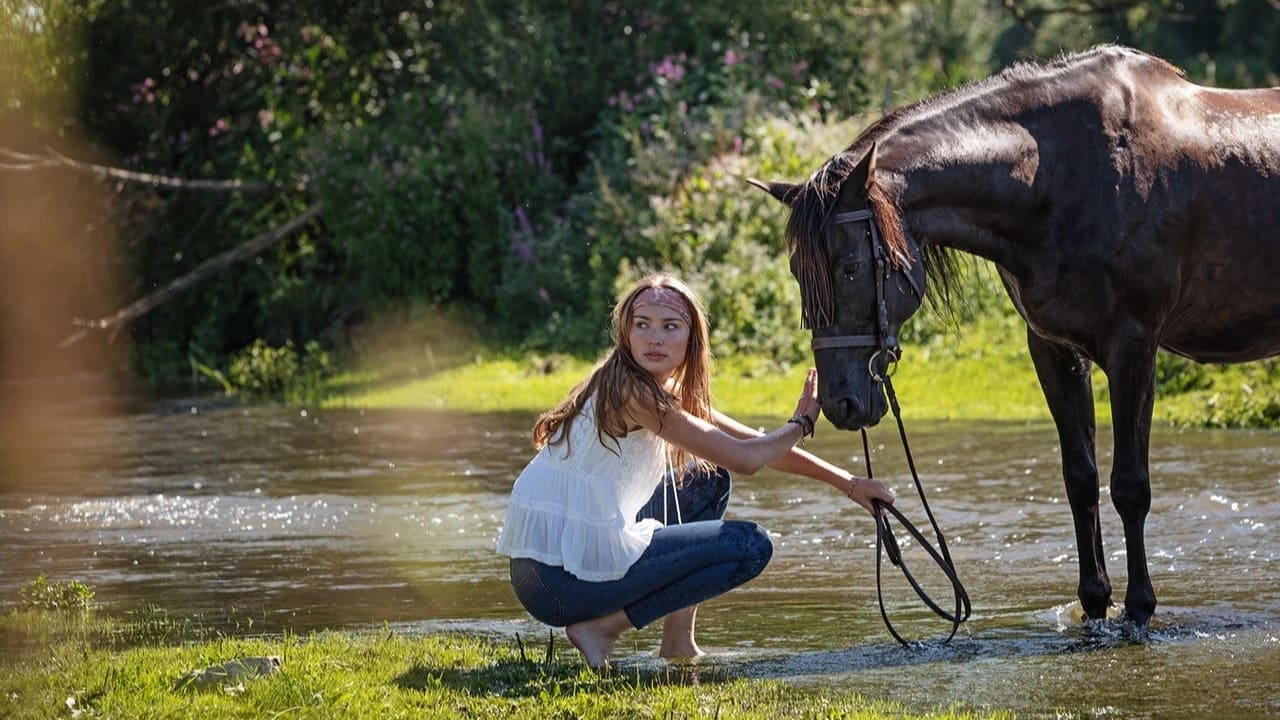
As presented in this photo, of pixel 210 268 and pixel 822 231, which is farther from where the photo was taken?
pixel 210 268

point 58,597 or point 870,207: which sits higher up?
point 870,207

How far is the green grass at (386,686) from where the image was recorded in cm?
468

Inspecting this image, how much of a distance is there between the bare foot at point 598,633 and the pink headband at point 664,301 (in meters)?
0.96

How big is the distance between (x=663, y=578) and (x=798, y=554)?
222cm

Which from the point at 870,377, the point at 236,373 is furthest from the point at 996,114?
the point at 236,373

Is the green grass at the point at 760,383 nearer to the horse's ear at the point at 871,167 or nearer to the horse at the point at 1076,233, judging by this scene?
the horse at the point at 1076,233

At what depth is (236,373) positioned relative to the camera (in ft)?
51.9

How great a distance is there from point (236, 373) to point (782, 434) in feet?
37.0

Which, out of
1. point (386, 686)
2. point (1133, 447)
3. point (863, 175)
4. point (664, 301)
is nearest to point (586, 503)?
point (664, 301)

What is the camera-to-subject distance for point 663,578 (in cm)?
535

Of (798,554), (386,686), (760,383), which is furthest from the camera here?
(760,383)

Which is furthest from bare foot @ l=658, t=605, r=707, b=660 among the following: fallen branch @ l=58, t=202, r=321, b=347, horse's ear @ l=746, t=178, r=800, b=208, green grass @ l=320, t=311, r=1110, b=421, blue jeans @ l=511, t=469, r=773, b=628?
fallen branch @ l=58, t=202, r=321, b=347

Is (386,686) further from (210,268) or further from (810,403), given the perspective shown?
(210,268)

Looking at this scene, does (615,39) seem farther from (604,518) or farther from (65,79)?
(604,518)
